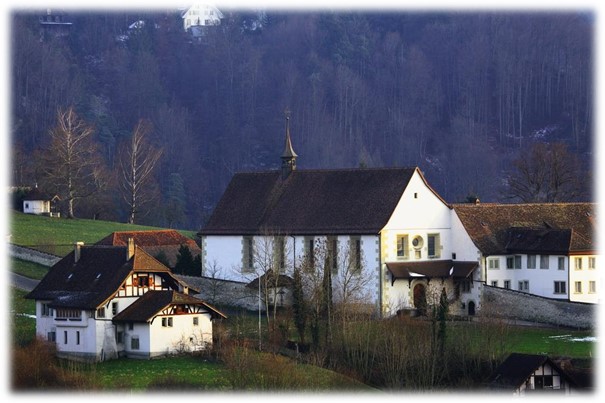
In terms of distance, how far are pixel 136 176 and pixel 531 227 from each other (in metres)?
61.9

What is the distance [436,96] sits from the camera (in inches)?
7244

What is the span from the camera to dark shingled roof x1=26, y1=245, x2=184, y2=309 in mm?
60156

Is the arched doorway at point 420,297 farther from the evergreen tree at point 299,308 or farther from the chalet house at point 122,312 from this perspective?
the chalet house at point 122,312

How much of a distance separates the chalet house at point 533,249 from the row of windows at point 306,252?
4.70 meters

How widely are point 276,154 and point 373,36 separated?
33.5m

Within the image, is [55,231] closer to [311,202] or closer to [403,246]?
[311,202]

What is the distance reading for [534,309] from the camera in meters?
65.6

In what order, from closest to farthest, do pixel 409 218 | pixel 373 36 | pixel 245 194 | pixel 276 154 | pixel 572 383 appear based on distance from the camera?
pixel 572 383 → pixel 409 218 → pixel 245 194 → pixel 276 154 → pixel 373 36

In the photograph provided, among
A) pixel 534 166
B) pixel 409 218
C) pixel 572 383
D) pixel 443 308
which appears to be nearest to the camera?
pixel 572 383

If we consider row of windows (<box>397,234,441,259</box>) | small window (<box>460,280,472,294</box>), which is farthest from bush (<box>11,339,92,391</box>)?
small window (<box>460,280,472,294</box>)

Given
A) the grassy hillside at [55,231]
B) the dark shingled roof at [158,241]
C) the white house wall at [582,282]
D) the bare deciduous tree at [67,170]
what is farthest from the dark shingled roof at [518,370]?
the bare deciduous tree at [67,170]

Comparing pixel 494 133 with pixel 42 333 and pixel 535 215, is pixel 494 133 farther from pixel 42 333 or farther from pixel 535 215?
pixel 42 333

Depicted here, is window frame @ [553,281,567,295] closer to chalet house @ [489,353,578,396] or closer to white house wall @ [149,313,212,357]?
white house wall @ [149,313,212,357]

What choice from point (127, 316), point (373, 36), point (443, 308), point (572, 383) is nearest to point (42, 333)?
point (127, 316)
